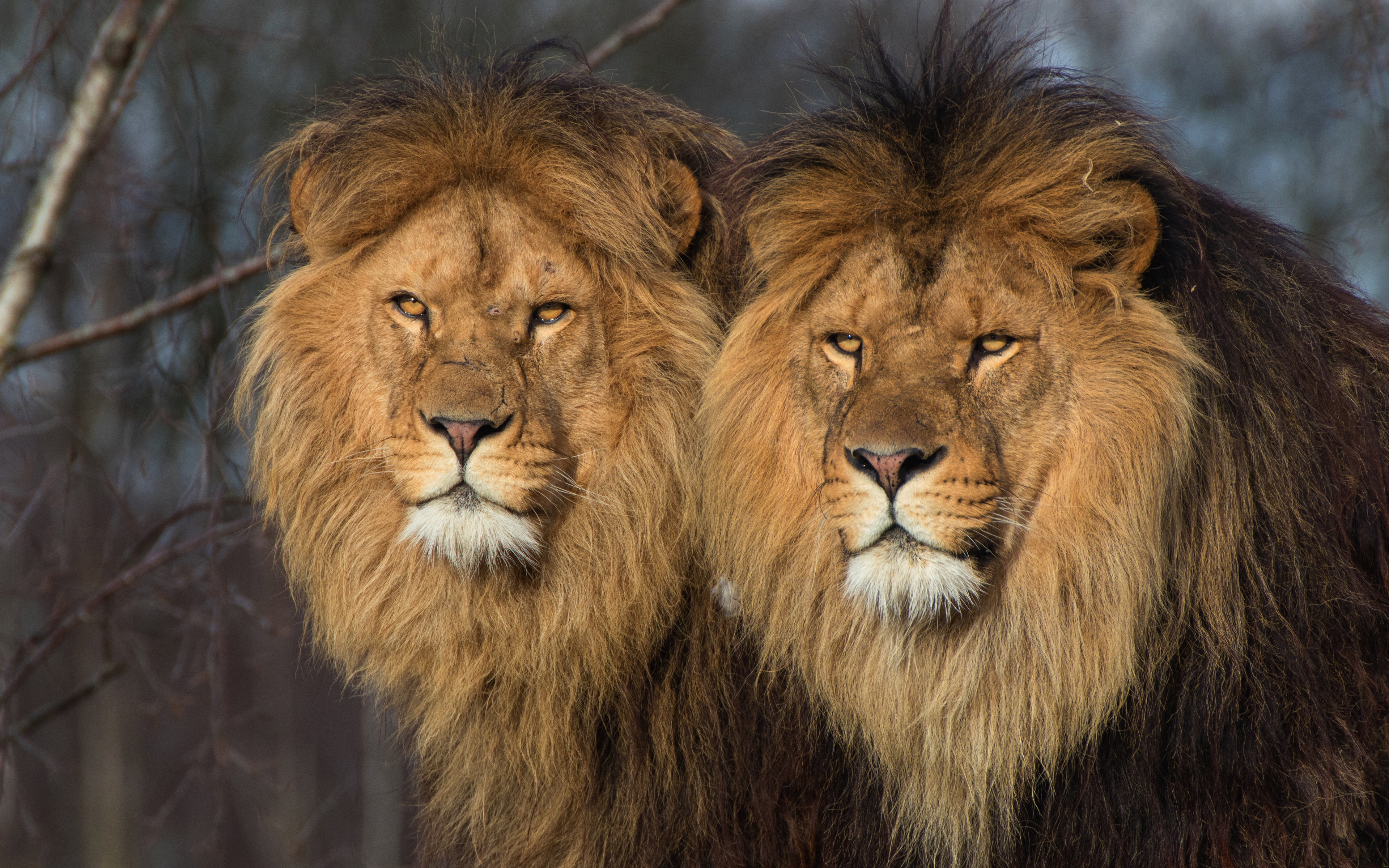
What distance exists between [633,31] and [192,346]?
236cm

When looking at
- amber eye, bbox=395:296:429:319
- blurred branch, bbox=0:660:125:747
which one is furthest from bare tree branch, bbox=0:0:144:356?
blurred branch, bbox=0:660:125:747

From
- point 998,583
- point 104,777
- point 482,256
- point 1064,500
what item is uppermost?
point 482,256

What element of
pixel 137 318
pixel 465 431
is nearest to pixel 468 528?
pixel 465 431

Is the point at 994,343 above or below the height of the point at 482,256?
above

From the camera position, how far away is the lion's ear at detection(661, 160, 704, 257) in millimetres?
3020

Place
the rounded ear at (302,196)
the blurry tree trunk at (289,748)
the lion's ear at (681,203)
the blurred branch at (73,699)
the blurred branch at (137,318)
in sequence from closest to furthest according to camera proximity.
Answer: the lion's ear at (681,203), the rounded ear at (302,196), the blurred branch at (137,318), the blurred branch at (73,699), the blurry tree trunk at (289,748)

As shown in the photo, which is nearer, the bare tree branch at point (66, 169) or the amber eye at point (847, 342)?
the amber eye at point (847, 342)

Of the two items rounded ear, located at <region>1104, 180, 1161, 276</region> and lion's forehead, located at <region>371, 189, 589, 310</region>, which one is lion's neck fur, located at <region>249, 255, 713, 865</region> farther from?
rounded ear, located at <region>1104, 180, 1161, 276</region>

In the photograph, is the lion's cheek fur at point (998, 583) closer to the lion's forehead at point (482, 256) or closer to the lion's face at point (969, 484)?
the lion's face at point (969, 484)

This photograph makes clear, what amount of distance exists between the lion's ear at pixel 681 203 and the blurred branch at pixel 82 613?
176 centimetres

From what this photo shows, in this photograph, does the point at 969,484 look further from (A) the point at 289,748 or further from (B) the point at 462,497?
(A) the point at 289,748

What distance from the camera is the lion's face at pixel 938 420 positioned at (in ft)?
7.77

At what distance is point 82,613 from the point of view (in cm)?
385

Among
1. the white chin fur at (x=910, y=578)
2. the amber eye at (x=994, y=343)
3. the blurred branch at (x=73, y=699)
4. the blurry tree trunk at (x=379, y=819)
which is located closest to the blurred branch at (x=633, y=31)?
the amber eye at (x=994, y=343)
